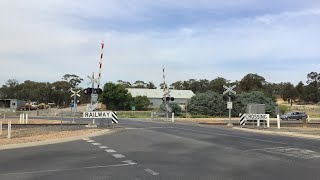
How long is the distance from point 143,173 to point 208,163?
2.61 m

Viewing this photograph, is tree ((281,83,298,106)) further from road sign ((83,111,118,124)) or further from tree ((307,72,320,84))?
road sign ((83,111,118,124))

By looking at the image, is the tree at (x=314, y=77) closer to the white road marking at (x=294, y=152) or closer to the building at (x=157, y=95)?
the building at (x=157, y=95)

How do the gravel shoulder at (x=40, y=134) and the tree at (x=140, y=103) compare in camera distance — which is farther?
the tree at (x=140, y=103)

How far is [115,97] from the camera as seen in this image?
313ft

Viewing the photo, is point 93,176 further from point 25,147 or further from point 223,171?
point 25,147

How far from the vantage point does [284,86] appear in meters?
154

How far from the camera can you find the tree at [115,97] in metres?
94.7

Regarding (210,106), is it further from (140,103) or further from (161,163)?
(161,163)

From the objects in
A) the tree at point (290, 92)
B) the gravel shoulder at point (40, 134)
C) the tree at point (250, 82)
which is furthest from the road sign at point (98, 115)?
the tree at point (290, 92)

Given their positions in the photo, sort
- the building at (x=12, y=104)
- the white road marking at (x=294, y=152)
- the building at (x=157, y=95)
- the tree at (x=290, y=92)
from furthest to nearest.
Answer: the tree at (x=290, y=92) → the building at (x=157, y=95) → the building at (x=12, y=104) → the white road marking at (x=294, y=152)

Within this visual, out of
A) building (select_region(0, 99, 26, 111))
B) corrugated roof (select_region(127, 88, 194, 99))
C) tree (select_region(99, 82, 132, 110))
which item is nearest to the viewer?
tree (select_region(99, 82, 132, 110))

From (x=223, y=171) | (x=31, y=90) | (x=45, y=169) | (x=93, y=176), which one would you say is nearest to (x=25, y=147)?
(x=45, y=169)

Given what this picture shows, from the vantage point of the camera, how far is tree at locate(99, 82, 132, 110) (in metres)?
94.7

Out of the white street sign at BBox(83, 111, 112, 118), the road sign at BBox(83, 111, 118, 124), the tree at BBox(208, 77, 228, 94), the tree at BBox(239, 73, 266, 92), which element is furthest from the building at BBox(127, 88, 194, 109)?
the white street sign at BBox(83, 111, 112, 118)
